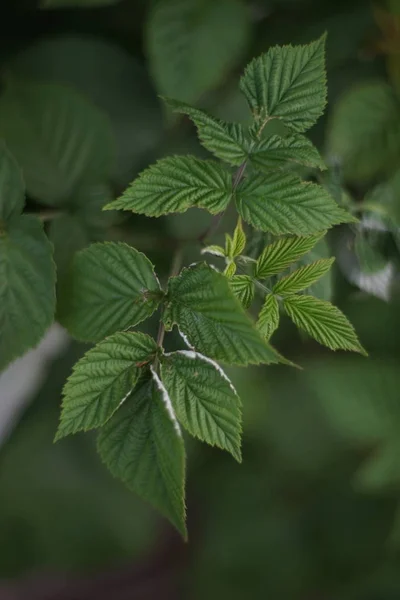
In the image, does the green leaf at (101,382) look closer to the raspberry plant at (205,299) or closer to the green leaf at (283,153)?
the raspberry plant at (205,299)

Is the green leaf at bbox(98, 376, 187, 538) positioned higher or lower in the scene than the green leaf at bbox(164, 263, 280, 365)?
lower

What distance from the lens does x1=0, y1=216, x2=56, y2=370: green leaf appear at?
0.45 m

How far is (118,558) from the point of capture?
4.20 ft

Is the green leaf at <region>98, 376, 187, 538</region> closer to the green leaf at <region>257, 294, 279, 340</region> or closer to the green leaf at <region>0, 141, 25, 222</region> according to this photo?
the green leaf at <region>257, 294, 279, 340</region>

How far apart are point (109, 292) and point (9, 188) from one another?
14cm

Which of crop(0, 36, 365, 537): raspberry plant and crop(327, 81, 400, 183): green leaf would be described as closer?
crop(0, 36, 365, 537): raspberry plant

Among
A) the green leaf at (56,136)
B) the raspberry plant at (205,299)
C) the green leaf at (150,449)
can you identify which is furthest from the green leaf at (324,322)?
the green leaf at (56,136)

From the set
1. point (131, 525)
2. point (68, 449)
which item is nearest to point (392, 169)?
point (68, 449)

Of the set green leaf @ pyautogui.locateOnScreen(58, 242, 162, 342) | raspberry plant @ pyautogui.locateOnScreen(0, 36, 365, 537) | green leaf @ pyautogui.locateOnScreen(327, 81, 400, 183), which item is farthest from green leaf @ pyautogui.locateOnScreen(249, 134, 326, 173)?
green leaf @ pyautogui.locateOnScreen(327, 81, 400, 183)

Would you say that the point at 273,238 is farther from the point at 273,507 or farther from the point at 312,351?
the point at 273,507

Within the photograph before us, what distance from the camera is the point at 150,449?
0.39 m

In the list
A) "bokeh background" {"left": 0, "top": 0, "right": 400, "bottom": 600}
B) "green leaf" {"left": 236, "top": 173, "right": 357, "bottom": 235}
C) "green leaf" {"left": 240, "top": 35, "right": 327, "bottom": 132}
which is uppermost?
"green leaf" {"left": 240, "top": 35, "right": 327, "bottom": 132}

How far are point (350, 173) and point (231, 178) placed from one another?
0.30 meters

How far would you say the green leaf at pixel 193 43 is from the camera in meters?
0.69
